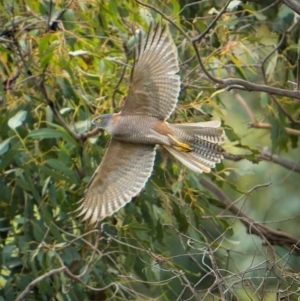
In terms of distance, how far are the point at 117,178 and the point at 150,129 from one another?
366 mm

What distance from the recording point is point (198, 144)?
3.44 meters

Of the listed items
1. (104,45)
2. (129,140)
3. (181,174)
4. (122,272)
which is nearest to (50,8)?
(104,45)

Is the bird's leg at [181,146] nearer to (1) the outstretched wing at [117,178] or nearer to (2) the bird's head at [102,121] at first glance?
(1) the outstretched wing at [117,178]

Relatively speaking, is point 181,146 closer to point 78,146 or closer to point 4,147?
point 78,146

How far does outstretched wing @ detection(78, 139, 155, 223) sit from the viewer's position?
137 inches

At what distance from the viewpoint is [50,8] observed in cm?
350

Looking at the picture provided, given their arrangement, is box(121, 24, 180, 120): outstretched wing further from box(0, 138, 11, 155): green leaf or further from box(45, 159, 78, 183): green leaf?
box(0, 138, 11, 155): green leaf

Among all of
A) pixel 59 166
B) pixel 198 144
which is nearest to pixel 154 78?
pixel 198 144

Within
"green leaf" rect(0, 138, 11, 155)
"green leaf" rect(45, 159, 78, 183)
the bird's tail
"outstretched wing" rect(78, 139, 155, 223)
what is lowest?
"outstretched wing" rect(78, 139, 155, 223)

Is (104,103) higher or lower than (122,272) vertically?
higher

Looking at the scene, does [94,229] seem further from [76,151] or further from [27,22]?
[27,22]

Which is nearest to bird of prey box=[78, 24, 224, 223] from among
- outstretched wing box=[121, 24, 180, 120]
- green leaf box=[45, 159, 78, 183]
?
outstretched wing box=[121, 24, 180, 120]

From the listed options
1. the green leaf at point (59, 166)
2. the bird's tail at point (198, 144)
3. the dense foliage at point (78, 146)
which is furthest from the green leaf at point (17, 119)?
the bird's tail at point (198, 144)

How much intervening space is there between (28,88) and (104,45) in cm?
35
